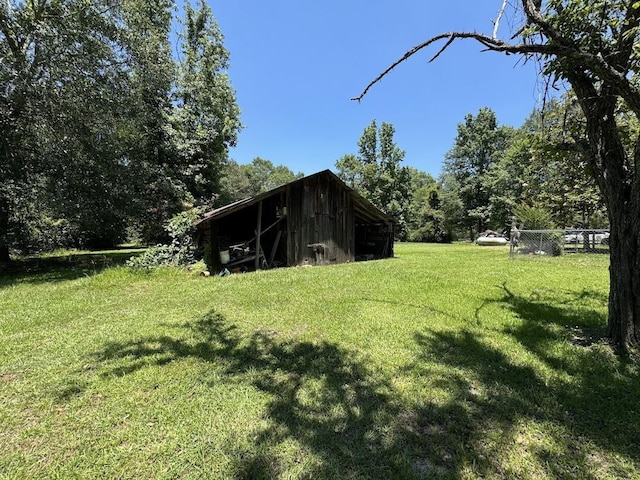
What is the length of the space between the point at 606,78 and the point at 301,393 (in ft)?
13.6

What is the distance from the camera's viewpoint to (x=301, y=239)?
11.5 m

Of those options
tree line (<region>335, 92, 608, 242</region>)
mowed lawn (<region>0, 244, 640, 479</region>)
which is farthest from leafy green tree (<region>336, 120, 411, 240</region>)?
mowed lawn (<region>0, 244, 640, 479</region>)

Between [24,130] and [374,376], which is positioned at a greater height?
[24,130]

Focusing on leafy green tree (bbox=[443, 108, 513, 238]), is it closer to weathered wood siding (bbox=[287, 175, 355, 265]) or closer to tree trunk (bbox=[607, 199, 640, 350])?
weathered wood siding (bbox=[287, 175, 355, 265])

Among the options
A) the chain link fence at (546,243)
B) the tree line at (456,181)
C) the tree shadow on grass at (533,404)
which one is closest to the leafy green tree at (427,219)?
the tree line at (456,181)

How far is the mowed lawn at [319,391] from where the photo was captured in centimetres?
207

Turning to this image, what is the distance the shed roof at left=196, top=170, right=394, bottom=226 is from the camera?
933 centimetres

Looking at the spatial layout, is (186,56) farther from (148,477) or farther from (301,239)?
(148,477)

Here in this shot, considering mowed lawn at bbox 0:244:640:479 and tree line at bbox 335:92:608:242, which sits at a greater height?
tree line at bbox 335:92:608:242

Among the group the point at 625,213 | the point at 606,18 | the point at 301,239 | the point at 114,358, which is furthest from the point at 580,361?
the point at 301,239

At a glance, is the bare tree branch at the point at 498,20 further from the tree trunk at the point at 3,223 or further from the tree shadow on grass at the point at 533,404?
the tree trunk at the point at 3,223

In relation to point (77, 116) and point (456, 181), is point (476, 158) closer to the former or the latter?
point (456, 181)

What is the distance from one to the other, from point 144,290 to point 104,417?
5.28 meters

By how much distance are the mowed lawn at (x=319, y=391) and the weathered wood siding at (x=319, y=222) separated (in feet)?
18.6
